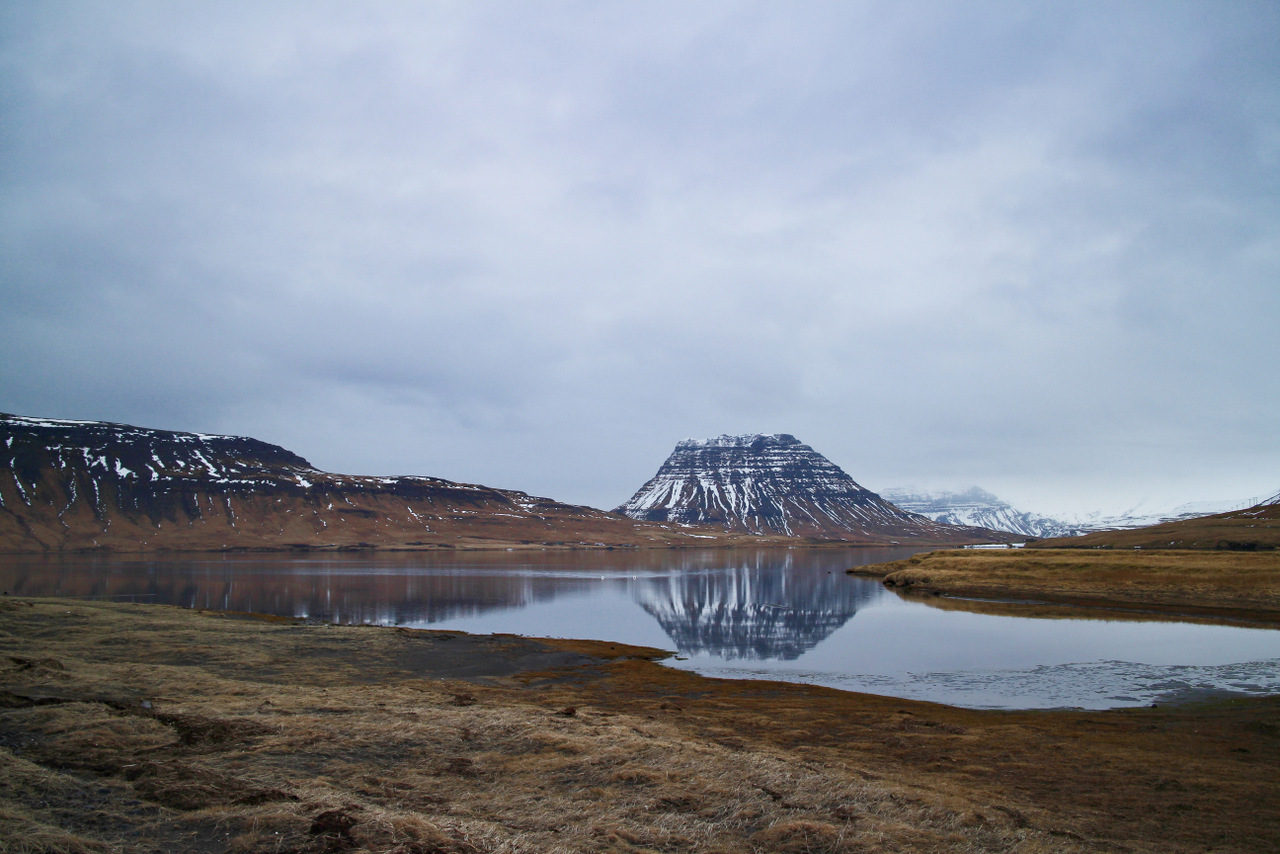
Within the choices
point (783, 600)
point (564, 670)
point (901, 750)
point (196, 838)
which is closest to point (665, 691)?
point (564, 670)

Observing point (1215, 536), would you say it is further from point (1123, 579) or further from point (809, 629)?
point (809, 629)

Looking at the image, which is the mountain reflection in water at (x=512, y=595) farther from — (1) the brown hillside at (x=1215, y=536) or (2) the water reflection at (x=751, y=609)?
(1) the brown hillside at (x=1215, y=536)

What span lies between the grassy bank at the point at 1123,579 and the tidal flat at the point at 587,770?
128 ft

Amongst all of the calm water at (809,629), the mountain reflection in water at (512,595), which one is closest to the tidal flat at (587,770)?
the calm water at (809,629)

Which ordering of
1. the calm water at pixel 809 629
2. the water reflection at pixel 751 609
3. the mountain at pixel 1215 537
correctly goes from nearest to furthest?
the calm water at pixel 809 629
the water reflection at pixel 751 609
the mountain at pixel 1215 537

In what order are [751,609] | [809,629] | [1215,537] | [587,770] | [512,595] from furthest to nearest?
[1215,537] → [512,595] → [751,609] → [809,629] → [587,770]

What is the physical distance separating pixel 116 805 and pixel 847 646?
37243 millimetres

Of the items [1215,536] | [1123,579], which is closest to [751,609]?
[1123,579]

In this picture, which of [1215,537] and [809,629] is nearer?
[809,629]

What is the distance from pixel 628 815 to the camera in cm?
1105

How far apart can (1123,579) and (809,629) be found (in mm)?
35016

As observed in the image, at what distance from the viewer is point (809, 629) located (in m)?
48.2

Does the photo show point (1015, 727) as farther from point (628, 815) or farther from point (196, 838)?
point (196, 838)

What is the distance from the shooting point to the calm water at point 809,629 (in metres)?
28.8
